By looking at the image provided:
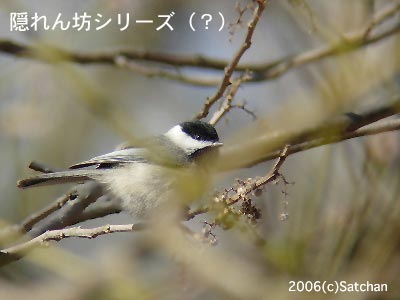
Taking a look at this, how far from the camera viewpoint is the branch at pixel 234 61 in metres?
1.53

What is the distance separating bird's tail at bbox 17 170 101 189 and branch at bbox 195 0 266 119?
43 centimetres

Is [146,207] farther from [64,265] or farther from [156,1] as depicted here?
[156,1]

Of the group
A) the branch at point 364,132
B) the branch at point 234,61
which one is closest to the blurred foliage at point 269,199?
the branch at point 364,132

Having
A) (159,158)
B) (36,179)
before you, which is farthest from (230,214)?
(36,179)

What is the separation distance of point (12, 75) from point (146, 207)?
62 centimetres

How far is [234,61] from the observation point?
1797 mm

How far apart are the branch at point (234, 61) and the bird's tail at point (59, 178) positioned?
427mm

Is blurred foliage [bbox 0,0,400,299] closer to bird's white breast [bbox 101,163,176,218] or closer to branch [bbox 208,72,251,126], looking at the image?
branch [bbox 208,72,251,126]

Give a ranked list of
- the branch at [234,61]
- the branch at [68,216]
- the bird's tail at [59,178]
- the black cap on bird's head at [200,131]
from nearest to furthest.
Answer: the branch at [234,61] < the bird's tail at [59,178] < the branch at [68,216] < the black cap on bird's head at [200,131]

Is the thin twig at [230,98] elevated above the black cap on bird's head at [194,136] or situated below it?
below

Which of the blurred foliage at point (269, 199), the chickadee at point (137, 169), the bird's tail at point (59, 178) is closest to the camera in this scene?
the blurred foliage at point (269, 199)

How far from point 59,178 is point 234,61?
26.2 inches

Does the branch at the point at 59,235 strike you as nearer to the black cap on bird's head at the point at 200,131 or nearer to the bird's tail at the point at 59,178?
the bird's tail at the point at 59,178

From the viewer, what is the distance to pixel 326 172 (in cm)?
146
